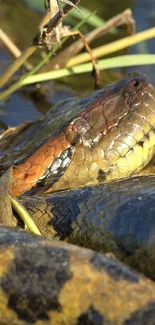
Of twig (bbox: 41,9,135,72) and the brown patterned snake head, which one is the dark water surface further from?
the brown patterned snake head

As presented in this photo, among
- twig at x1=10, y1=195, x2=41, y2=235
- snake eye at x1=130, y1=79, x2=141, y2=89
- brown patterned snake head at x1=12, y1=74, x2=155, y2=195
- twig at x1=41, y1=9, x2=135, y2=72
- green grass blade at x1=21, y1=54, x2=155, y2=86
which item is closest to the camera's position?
twig at x1=10, y1=195, x2=41, y2=235

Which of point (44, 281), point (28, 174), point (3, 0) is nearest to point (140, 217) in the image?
point (44, 281)

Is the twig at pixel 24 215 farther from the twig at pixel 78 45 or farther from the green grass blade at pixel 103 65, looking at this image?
the twig at pixel 78 45

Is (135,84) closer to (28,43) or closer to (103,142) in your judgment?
(103,142)

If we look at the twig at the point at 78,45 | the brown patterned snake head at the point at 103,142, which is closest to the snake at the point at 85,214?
the brown patterned snake head at the point at 103,142

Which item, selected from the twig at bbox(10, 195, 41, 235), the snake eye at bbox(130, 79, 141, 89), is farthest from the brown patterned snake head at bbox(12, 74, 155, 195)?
the twig at bbox(10, 195, 41, 235)

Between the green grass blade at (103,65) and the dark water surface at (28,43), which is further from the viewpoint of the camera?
the dark water surface at (28,43)

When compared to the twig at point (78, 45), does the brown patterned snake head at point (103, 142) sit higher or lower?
lower

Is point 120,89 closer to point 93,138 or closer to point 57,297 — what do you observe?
point 93,138

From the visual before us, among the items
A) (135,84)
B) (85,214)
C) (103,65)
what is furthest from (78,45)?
(85,214)
